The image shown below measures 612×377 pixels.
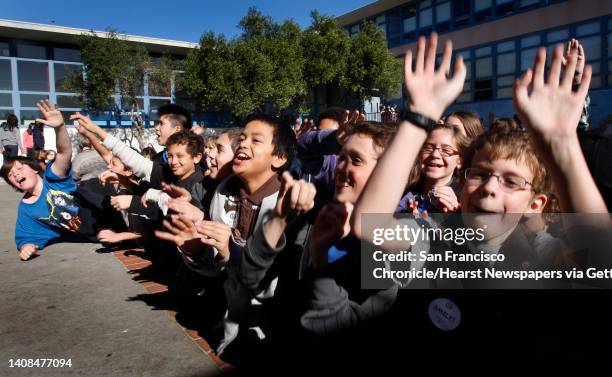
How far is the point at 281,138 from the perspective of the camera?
291 cm

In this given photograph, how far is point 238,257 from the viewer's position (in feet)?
7.28

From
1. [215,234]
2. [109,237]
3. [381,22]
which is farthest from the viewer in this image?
[381,22]

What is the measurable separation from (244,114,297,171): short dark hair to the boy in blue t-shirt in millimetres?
2675

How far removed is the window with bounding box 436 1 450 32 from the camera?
23.2m

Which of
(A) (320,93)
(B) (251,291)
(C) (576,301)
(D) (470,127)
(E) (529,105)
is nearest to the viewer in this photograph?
(E) (529,105)

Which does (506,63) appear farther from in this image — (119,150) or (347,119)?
(119,150)

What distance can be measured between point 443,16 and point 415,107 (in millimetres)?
24741

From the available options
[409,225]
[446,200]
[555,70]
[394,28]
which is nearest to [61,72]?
[394,28]

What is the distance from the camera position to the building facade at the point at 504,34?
56.9 feet

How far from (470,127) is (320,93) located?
2492 cm

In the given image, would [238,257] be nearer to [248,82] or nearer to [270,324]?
[270,324]

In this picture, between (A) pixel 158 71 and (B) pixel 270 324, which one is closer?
(B) pixel 270 324

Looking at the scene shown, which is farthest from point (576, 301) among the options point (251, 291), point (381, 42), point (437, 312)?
point (381, 42)

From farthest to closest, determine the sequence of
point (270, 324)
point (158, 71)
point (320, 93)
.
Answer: point (320, 93)
point (158, 71)
point (270, 324)
